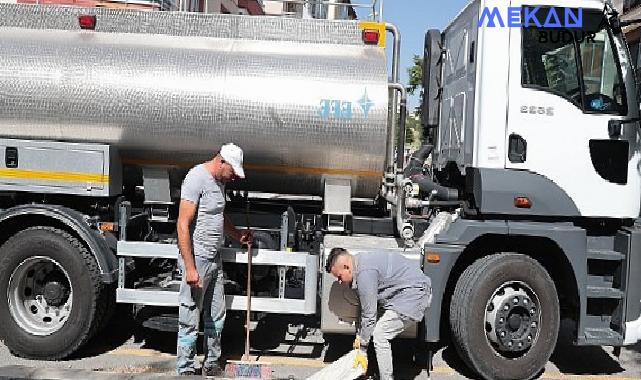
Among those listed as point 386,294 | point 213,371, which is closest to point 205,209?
point 213,371

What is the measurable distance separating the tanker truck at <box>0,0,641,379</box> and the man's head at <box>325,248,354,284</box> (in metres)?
0.52

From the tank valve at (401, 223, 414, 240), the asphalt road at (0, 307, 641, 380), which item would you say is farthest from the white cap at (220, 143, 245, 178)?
the asphalt road at (0, 307, 641, 380)

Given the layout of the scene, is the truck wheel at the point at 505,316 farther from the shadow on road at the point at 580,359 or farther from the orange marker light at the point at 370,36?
the orange marker light at the point at 370,36

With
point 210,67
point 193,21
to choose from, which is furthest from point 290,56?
point 193,21

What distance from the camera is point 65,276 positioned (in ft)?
18.5

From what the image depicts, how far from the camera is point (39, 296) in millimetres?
5711

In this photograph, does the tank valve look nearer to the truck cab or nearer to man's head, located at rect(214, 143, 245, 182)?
the truck cab

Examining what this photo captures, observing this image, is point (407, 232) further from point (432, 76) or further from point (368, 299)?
point (432, 76)

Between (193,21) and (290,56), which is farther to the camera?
(193,21)

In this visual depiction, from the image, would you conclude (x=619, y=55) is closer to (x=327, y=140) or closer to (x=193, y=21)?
(x=327, y=140)

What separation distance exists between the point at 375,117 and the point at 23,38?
3.12 m

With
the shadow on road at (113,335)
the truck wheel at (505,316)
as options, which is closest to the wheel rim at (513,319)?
the truck wheel at (505,316)

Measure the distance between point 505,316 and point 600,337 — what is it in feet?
2.62

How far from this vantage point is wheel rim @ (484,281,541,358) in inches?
207
